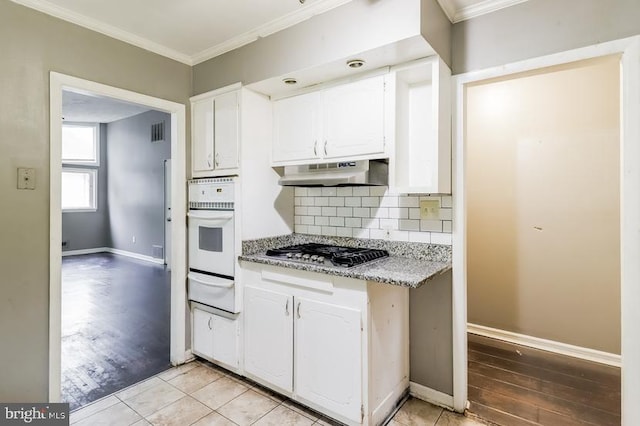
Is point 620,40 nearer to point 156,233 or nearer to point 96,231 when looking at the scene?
point 156,233

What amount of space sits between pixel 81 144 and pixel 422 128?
26.8ft

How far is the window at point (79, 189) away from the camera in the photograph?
7438mm

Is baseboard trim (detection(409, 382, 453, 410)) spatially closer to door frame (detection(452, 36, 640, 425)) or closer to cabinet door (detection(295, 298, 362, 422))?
cabinet door (detection(295, 298, 362, 422))

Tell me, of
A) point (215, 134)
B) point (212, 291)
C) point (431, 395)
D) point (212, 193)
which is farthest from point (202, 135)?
point (431, 395)

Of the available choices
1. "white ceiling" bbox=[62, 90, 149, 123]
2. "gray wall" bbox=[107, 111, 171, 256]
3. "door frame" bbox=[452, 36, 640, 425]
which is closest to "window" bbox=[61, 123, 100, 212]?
"white ceiling" bbox=[62, 90, 149, 123]

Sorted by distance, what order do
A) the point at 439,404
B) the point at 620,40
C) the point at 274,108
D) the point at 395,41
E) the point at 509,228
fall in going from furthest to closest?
the point at 509,228 → the point at 274,108 → the point at 439,404 → the point at 395,41 → the point at 620,40

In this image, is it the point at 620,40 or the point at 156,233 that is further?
the point at 156,233

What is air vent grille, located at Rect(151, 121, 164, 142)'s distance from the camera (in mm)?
6029

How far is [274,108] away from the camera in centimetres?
267

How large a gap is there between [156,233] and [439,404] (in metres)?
5.76

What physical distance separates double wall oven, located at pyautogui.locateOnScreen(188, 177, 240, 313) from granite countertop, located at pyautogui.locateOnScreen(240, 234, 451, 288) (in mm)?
197

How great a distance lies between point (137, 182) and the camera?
674 cm

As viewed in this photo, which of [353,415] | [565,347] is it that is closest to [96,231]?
[353,415]

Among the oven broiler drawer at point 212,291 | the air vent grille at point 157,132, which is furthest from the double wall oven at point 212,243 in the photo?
the air vent grille at point 157,132
